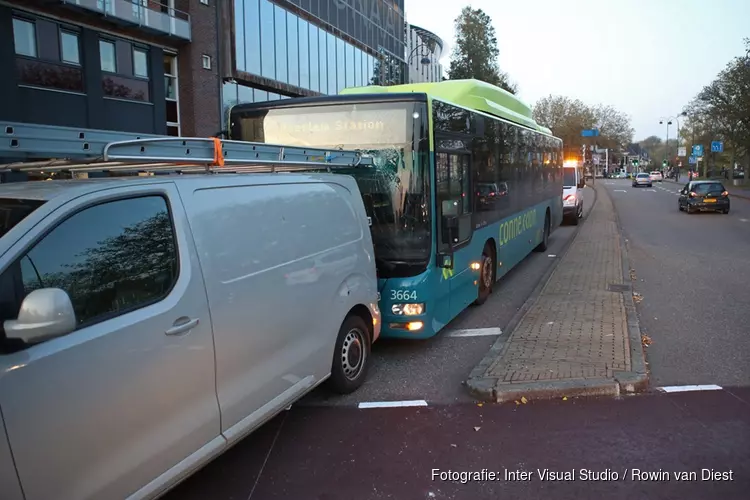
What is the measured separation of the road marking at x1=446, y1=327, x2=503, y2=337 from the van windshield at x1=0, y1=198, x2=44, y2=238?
17.2ft

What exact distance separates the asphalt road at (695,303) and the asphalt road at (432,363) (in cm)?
177

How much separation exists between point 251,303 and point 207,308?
1.31 ft

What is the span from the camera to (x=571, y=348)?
611cm

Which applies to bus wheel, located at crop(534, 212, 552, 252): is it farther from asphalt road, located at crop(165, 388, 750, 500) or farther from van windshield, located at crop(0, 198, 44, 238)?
van windshield, located at crop(0, 198, 44, 238)

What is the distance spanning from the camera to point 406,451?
13.4 ft

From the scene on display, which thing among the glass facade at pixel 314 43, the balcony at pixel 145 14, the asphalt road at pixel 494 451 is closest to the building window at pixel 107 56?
the balcony at pixel 145 14

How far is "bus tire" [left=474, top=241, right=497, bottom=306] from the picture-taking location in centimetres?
830

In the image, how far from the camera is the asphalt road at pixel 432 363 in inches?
204

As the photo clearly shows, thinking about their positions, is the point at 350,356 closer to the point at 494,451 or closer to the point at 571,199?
the point at 494,451

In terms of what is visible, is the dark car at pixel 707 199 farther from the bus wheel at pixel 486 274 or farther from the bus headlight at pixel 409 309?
the bus headlight at pixel 409 309

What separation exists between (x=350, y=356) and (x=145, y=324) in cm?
253

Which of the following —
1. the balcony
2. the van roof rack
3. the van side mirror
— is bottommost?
the van side mirror

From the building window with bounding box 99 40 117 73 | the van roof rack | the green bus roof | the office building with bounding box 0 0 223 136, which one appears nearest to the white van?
the green bus roof

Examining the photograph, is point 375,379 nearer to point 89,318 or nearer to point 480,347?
point 480,347
